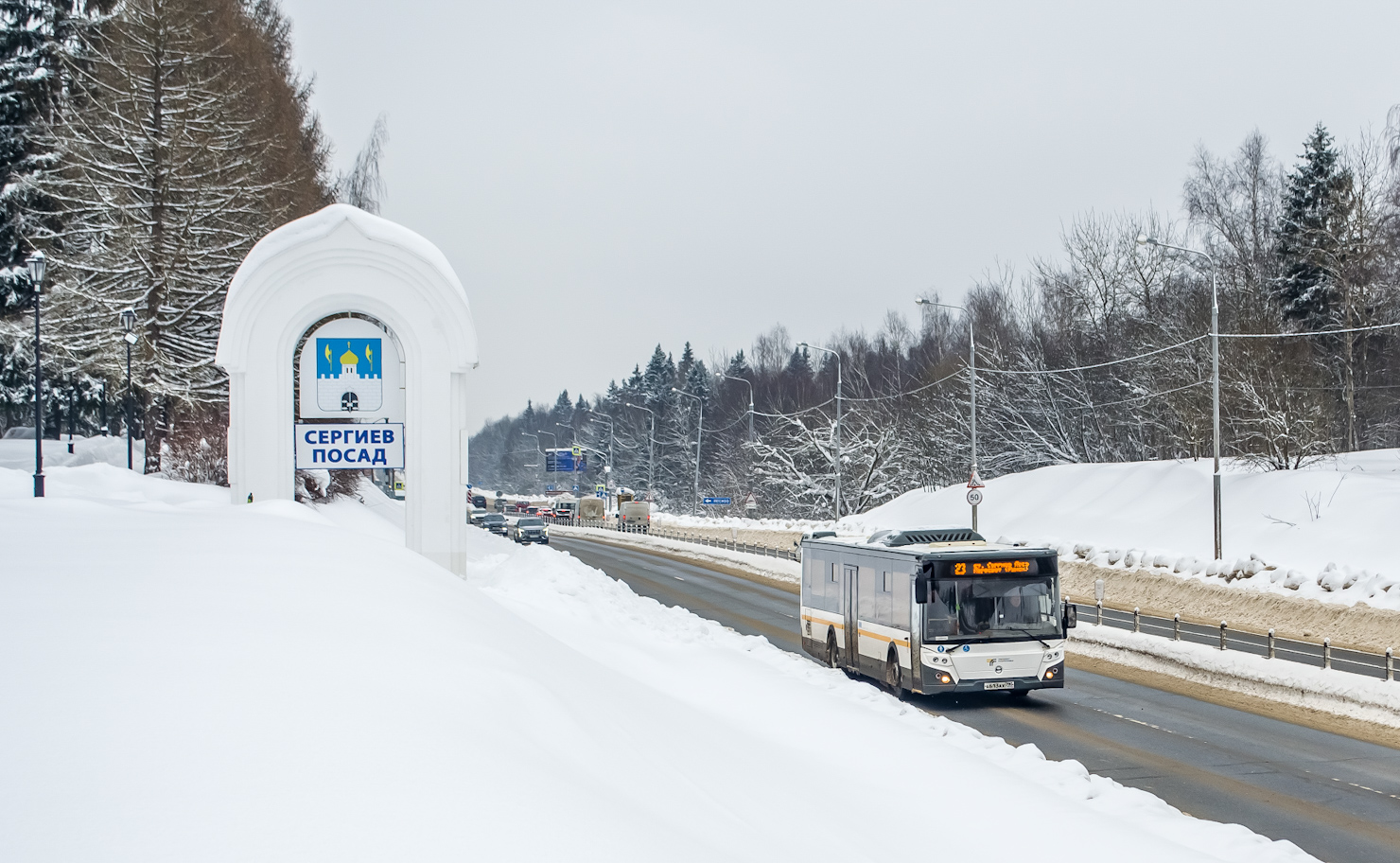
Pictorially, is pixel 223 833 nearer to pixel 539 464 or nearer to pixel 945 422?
pixel 945 422

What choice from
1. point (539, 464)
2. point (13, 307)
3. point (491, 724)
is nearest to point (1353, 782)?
point (491, 724)

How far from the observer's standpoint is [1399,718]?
17.0 m

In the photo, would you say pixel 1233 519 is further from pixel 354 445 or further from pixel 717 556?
pixel 354 445

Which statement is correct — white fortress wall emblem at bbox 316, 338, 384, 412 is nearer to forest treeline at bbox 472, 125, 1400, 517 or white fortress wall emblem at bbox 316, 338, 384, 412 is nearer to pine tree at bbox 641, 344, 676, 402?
forest treeline at bbox 472, 125, 1400, 517

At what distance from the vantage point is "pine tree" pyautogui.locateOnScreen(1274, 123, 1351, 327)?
52844 millimetres

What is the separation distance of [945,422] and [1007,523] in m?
22.1

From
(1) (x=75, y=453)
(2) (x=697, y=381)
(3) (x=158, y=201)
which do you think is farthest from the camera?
(2) (x=697, y=381)

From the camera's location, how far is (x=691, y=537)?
7169cm

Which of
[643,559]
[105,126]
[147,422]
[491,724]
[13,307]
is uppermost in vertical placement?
[105,126]

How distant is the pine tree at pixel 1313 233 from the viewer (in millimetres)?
52844

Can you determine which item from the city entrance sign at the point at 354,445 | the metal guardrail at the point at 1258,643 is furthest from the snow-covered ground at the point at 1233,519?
the city entrance sign at the point at 354,445

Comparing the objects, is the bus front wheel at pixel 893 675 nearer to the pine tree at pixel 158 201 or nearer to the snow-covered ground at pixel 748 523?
the pine tree at pixel 158 201

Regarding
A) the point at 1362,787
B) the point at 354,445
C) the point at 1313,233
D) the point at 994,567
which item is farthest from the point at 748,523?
the point at 1362,787

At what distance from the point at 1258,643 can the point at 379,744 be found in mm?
24051
